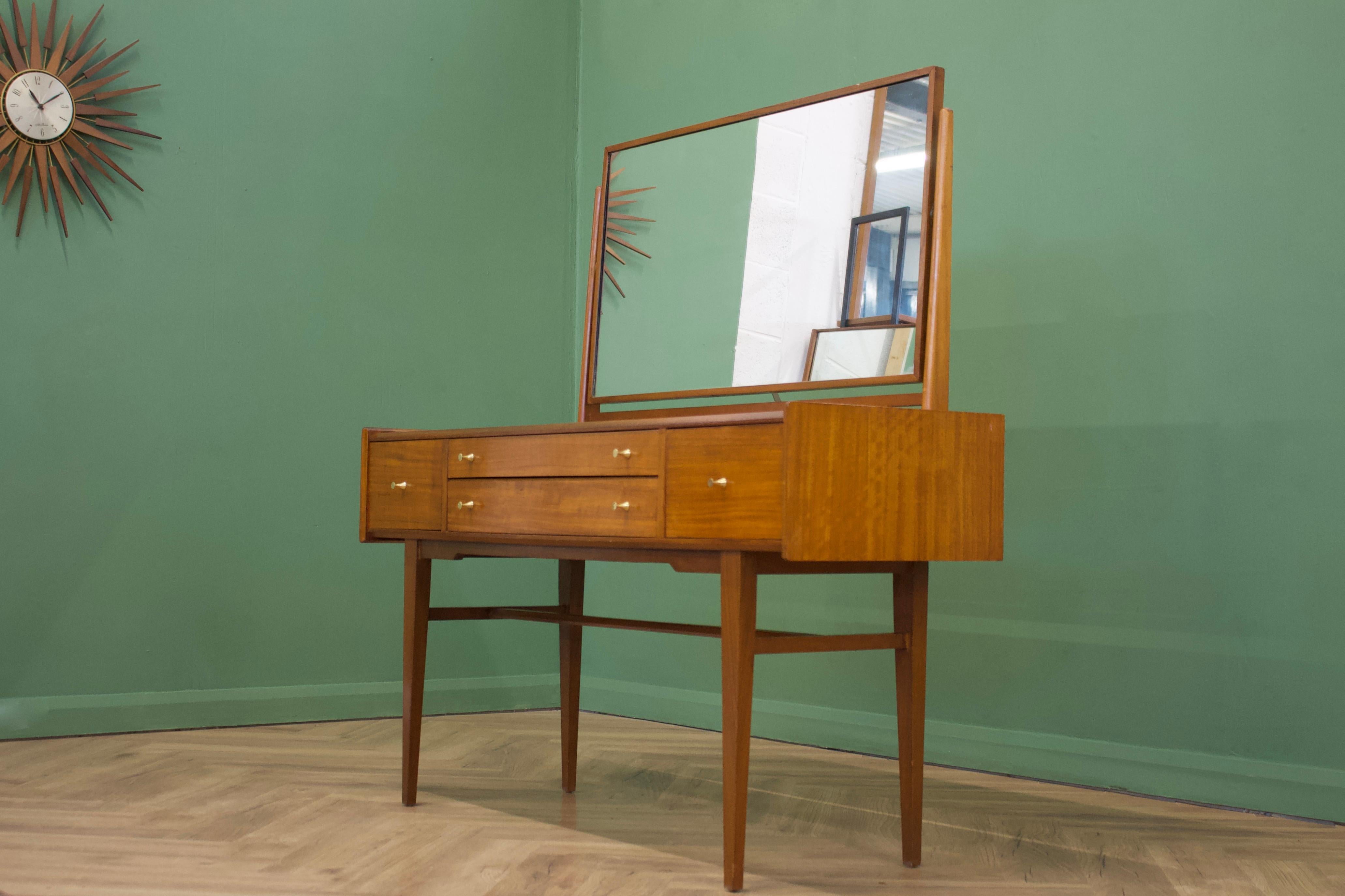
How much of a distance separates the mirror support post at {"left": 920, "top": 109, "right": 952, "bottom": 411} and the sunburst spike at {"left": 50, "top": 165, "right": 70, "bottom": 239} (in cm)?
245

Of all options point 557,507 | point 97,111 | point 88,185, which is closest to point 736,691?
point 557,507

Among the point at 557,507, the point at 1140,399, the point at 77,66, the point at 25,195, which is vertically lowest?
the point at 557,507

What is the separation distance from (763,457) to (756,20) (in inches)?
83.6

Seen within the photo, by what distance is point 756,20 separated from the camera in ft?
11.5

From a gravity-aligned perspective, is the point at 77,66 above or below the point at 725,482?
above

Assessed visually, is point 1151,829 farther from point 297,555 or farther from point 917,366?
point 297,555

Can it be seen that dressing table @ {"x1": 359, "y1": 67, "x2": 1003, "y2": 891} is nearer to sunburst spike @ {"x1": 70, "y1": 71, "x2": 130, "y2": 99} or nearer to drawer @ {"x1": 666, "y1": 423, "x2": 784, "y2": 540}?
drawer @ {"x1": 666, "y1": 423, "x2": 784, "y2": 540}

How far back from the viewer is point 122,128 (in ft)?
10.8

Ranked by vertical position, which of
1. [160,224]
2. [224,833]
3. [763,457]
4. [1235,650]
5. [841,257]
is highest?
[160,224]

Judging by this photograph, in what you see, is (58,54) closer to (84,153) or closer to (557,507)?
(84,153)

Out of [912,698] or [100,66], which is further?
[100,66]

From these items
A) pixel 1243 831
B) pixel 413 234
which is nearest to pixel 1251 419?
pixel 1243 831

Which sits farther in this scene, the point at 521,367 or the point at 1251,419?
→ the point at 521,367

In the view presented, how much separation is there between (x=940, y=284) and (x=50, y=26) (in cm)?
263
